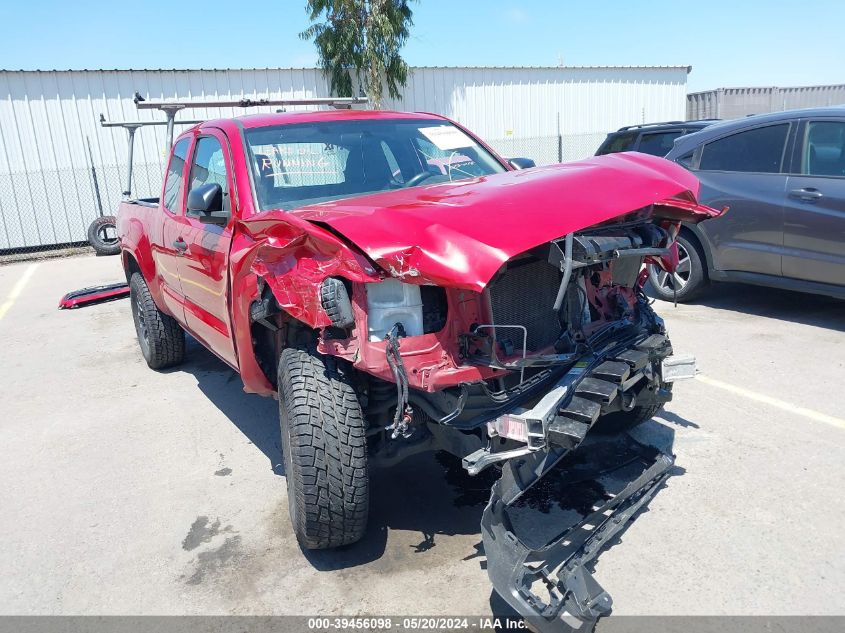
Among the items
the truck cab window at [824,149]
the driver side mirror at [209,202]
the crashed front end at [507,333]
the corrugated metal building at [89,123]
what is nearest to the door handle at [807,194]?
the truck cab window at [824,149]

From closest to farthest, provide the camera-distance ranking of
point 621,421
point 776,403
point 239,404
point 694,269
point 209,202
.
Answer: point 209,202, point 621,421, point 776,403, point 239,404, point 694,269

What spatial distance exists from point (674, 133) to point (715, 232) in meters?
3.36

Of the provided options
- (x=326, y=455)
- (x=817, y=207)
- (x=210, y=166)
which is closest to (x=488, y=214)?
(x=326, y=455)

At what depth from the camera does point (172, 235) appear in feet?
15.5

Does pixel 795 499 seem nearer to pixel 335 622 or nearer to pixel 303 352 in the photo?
pixel 335 622

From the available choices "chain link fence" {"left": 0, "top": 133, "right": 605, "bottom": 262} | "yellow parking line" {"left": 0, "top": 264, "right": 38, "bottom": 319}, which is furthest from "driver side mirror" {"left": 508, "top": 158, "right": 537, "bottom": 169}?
"chain link fence" {"left": 0, "top": 133, "right": 605, "bottom": 262}

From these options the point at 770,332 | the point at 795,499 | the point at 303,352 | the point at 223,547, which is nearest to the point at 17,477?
the point at 223,547

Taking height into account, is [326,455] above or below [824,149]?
below

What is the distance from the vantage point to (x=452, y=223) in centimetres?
259

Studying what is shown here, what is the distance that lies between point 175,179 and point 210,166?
0.86 meters

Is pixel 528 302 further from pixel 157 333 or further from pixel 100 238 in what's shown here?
pixel 100 238

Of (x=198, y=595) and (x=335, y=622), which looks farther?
(x=198, y=595)

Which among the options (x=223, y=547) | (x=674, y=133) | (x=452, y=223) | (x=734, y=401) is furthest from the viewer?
(x=674, y=133)

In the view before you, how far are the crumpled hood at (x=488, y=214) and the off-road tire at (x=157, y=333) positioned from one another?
3.16 m
